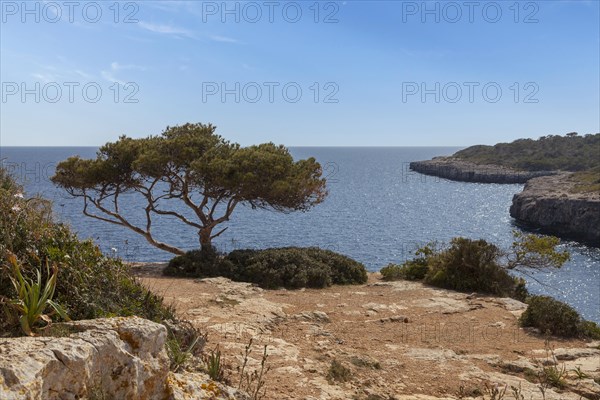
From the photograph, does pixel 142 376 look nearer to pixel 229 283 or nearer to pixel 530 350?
pixel 530 350

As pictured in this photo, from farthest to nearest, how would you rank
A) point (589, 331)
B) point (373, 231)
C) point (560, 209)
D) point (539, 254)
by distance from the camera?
point (560, 209), point (373, 231), point (539, 254), point (589, 331)

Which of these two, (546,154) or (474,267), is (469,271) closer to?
(474,267)

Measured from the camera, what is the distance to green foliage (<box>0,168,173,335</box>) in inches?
223

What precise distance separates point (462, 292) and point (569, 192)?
2457 inches

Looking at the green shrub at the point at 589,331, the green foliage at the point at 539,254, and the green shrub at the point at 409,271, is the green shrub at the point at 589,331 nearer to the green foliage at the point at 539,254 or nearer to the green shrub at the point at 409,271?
the green shrub at the point at 409,271

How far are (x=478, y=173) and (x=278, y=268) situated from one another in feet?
420

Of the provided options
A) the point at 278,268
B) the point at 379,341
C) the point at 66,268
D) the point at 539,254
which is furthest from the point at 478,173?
the point at 66,268

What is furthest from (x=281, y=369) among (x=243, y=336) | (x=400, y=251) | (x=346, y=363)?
(x=400, y=251)

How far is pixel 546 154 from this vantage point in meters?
140

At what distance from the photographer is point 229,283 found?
1622cm

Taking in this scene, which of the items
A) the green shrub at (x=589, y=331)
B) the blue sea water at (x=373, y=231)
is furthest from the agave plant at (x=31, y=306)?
the green shrub at (x=589, y=331)

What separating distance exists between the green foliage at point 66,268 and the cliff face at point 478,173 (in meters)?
124

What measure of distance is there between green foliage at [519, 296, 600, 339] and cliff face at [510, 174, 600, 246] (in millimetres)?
49434

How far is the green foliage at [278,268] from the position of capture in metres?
18.1
